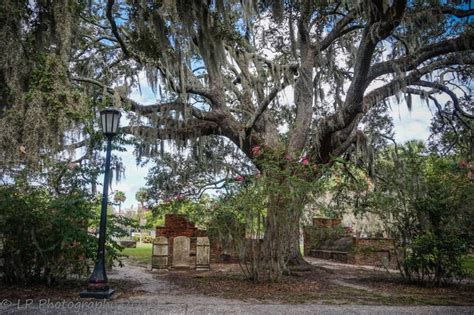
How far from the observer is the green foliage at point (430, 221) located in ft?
23.6

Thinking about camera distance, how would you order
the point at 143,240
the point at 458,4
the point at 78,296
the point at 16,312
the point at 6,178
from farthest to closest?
the point at 143,240 < the point at 458,4 < the point at 6,178 < the point at 78,296 < the point at 16,312

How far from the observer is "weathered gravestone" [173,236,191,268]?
33.6ft

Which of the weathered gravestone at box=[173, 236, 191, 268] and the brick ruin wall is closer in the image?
the weathered gravestone at box=[173, 236, 191, 268]

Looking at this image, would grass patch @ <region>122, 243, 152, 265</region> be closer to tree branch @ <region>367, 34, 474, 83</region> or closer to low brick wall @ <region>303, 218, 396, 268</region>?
low brick wall @ <region>303, 218, 396, 268</region>

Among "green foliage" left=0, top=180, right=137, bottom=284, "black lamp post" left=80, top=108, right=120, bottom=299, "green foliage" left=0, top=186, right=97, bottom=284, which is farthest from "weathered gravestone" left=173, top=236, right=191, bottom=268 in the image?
"black lamp post" left=80, top=108, right=120, bottom=299

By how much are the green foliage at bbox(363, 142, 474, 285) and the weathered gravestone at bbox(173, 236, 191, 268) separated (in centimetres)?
502

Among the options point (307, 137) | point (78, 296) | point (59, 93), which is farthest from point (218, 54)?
point (78, 296)

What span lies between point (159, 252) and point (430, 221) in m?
6.77

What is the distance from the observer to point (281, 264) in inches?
291

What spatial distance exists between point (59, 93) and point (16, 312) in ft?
10.8

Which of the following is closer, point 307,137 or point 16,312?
point 16,312

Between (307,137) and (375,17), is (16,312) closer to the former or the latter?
(375,17)

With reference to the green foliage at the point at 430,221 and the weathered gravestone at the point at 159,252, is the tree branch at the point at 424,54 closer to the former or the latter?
the green foliage at the point at 430,221

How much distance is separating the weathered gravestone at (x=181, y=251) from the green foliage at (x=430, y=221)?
502 centimetres
